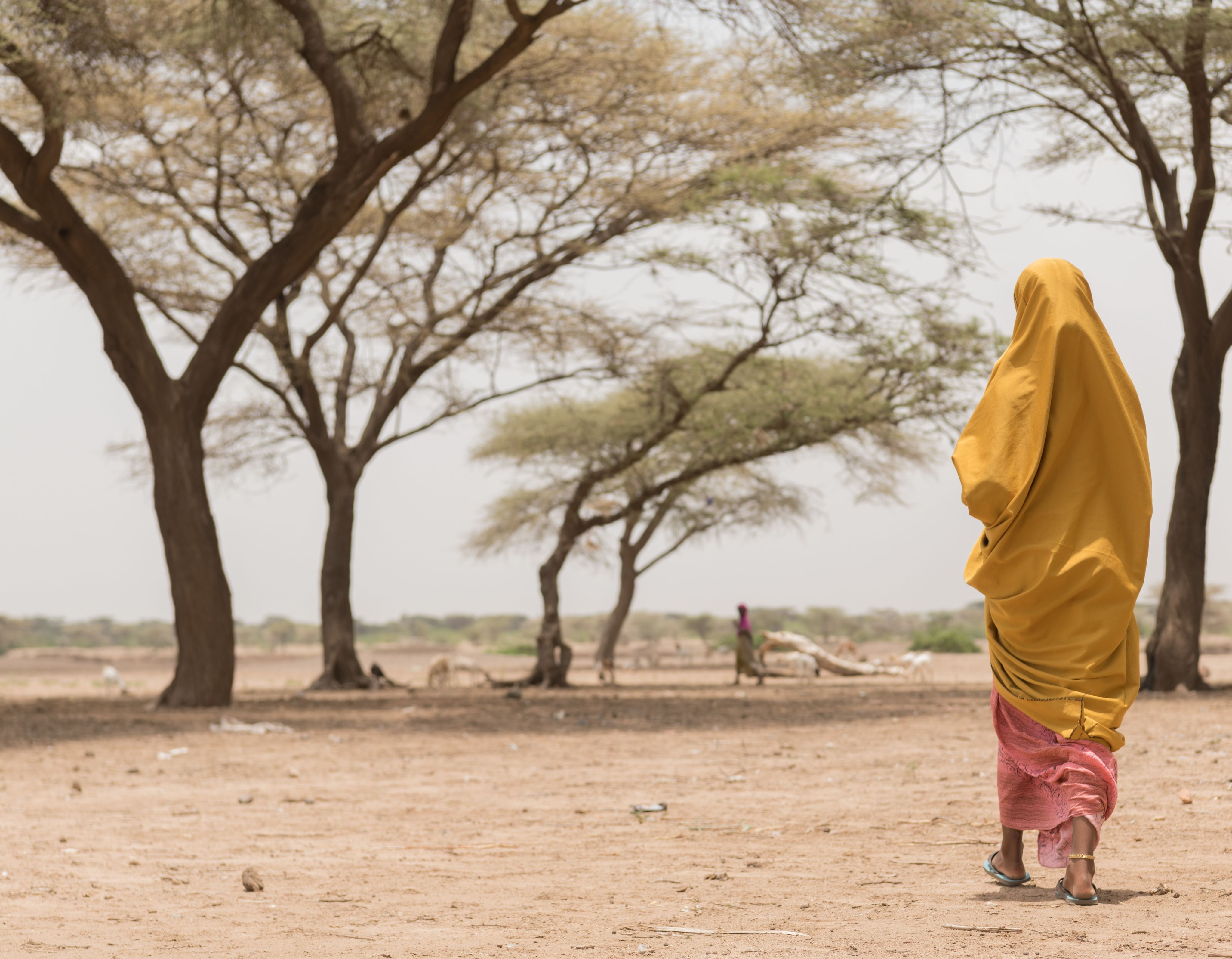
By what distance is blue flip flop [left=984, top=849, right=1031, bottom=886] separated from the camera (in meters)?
4.26

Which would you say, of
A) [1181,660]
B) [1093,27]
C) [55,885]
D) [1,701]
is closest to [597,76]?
[1093,27]

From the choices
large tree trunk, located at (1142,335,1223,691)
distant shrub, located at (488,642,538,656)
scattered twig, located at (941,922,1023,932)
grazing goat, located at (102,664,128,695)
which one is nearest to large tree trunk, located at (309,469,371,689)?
grazing goat, located at (102,664,128,695)

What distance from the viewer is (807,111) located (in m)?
15.9

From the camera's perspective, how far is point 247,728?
1130 centimetres

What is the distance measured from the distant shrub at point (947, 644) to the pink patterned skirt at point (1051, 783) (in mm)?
32506

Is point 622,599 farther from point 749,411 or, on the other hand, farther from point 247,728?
point 247,728

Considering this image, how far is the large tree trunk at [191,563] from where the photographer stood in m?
13.3

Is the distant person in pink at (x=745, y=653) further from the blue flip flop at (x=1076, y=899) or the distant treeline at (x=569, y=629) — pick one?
the distant treeline at (x=569, y=629)

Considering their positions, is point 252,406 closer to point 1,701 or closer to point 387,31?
point 1,701

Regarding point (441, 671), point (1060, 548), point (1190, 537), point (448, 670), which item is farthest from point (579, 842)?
point (448, 670)

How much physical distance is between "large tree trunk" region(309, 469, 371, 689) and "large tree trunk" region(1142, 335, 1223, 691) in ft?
37.8

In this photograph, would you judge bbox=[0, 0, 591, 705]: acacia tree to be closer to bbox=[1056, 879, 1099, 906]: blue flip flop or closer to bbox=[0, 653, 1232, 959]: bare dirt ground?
bbox=[0, 653, 1232, 959]: bare dirt ground

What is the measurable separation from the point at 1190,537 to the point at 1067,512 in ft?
38.4

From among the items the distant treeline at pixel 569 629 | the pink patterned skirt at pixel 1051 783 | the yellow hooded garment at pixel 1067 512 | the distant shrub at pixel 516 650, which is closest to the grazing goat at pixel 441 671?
the pink patterned skirt at pixel 1051 783
